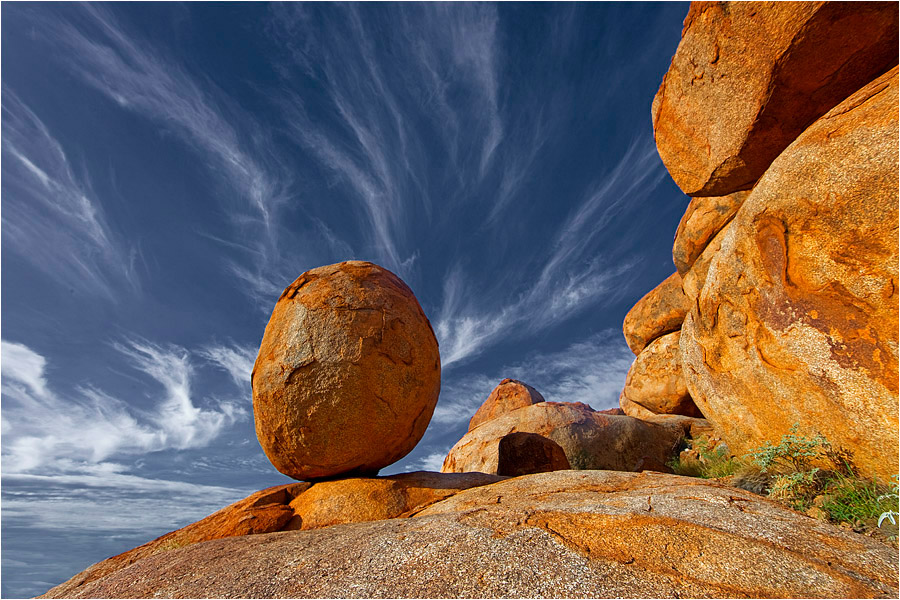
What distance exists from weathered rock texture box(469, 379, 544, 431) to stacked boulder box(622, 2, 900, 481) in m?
12.0

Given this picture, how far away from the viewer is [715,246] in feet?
34.3

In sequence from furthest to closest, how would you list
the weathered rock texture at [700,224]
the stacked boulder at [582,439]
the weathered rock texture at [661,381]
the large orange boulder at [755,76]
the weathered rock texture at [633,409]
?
the weathered rock texture at [633,409]
the weathered rock texture at [661,381]
the stacked boulder at [582,439]
the weathered rock texture at [700,224]
the large orange boulder at [755,76]

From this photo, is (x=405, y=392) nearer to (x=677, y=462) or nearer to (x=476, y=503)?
(x=476, y=503)

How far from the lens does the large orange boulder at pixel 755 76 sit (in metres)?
5.65

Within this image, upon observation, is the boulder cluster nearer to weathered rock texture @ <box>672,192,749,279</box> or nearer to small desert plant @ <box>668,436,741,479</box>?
small desert plant @ <box>668,436,741,479</box>

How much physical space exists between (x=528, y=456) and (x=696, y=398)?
3.62 meters

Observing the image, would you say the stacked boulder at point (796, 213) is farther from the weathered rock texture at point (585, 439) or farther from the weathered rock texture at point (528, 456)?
the weathered rock texture at point (585, 439)

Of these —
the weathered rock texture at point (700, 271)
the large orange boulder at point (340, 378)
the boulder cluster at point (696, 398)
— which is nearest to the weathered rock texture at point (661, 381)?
the weathered rock texture at point (700, 271)

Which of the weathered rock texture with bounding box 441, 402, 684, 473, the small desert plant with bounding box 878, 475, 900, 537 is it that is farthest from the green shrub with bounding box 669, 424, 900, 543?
the weathered rock texture with bounding box 441, 402, 684, 473

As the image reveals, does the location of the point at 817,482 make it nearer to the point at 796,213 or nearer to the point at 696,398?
the point at 696,398

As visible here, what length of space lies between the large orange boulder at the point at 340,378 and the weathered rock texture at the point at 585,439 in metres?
5.30

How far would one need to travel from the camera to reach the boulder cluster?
3.66 meters

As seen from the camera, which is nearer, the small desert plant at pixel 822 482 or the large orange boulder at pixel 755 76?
the small desert plant at pixel 822 482

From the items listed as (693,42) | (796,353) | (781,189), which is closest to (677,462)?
(796,353)
